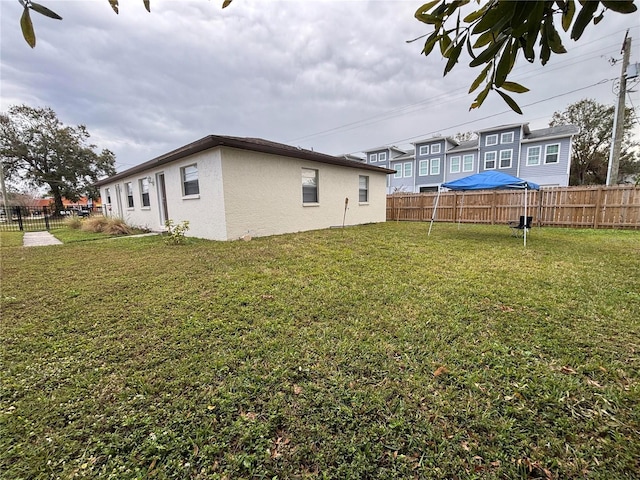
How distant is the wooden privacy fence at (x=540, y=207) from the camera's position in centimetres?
1015

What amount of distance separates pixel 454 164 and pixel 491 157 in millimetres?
2803

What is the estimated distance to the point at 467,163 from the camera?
913 inches

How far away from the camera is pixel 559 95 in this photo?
1619cm

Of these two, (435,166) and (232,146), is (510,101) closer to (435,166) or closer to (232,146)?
(232,146)

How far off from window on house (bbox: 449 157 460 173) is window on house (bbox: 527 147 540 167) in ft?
15.9

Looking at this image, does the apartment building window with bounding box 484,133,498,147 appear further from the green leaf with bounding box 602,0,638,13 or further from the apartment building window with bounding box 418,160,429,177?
the green leaf with bounding box 602,0,638,13

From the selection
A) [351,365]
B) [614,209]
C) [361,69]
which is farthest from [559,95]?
[351,365]

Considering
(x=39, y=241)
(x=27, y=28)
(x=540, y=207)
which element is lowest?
(x=39, y=241)

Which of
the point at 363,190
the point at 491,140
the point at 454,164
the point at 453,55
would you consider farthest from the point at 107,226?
the point at 491,140

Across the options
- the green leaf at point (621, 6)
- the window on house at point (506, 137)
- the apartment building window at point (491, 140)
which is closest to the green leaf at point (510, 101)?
the green leaf at point (621, 6)

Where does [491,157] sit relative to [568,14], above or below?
above

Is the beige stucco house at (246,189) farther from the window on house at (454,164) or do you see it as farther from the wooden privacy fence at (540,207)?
the window on house at (454,164)

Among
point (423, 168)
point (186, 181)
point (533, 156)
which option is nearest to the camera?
point (186, 181)

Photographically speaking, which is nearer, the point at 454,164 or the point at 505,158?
the point at 505,158
